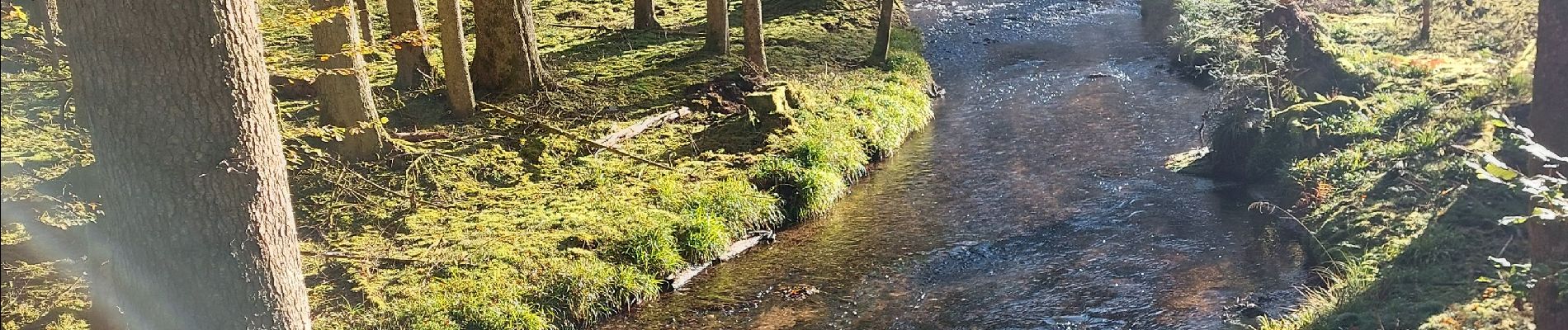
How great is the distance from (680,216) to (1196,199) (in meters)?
6.62

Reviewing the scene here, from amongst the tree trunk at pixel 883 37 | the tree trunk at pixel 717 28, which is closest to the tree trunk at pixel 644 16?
the tree trunk at pixel 717 28

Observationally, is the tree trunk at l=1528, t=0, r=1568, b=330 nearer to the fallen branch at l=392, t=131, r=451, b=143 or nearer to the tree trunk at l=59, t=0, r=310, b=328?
the tree trunk at l=59, t=0, r=310, b=328

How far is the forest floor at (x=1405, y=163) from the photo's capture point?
29.9 feet

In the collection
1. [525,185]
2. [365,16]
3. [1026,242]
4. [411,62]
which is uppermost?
[365,16]

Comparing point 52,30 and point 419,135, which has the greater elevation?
point 52,30

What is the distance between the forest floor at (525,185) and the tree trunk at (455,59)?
32cm

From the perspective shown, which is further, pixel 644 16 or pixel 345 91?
pixel 644 16

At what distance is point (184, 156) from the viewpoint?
14.5 feet

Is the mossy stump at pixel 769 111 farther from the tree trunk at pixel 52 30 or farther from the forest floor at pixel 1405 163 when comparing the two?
the tree trunk at pixel 52 30

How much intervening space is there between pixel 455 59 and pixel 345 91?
2637mm

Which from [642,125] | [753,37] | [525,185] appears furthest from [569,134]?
[753,37]

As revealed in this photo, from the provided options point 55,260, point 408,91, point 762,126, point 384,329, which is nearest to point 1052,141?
point 762,126

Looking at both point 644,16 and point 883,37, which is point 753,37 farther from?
point 883,37

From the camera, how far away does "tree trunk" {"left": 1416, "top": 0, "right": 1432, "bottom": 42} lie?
18.8 metres
